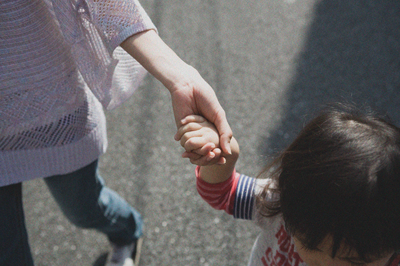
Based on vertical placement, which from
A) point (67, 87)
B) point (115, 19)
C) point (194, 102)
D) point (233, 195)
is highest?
point (115, 19)

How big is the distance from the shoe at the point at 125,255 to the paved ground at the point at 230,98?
5 cm

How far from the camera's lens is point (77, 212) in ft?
4.81

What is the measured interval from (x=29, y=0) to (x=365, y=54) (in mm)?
2251

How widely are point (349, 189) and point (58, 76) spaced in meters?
0.77

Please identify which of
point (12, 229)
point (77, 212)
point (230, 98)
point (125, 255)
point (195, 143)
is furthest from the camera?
point (230, 98)

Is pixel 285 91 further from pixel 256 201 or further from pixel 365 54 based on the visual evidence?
pixel 256 201

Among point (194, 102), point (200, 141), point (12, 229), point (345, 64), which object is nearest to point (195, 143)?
point (200, 141)

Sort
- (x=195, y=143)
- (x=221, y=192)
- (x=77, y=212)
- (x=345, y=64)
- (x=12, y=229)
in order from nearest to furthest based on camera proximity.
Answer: (x=195, y=143) → (x=221, y=192) → (x=12, y=229) → (x=77, y=212) → (x=345, y=64)

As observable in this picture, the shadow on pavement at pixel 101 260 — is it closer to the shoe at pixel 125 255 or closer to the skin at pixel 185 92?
the shoe at pixel 125 255

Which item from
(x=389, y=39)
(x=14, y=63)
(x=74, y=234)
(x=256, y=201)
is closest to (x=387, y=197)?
(x=256, y=201)

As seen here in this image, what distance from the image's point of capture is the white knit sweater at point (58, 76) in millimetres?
1021

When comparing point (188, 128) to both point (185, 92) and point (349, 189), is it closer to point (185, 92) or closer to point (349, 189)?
point (185, 92)

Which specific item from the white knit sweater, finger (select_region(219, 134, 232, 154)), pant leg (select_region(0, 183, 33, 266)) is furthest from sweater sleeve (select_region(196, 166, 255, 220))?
pant leg (select_region(0, 183, 33, 266))

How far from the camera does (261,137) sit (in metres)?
2.34
